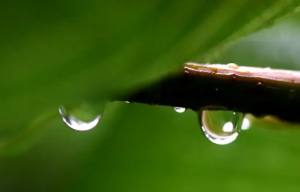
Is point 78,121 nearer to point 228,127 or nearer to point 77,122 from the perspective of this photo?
point 77,122

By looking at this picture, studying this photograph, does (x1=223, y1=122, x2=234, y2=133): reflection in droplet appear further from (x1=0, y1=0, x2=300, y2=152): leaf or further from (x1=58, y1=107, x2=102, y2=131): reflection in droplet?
(x1=0, y1=0, x2=300, y2=152): leaf

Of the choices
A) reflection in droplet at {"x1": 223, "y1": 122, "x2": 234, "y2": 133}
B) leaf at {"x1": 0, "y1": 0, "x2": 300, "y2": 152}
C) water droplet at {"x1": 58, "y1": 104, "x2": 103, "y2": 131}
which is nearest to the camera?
leaf at {"x1": 0, "y1": 0, "x2": 300, "y2": 152}

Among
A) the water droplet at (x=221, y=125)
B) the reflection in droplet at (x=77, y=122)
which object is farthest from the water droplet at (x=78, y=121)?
the water droplet at (x=221, y=125)

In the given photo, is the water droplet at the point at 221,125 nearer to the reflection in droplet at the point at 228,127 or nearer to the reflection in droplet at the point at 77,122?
the reflection in droplet at the point at 228,127

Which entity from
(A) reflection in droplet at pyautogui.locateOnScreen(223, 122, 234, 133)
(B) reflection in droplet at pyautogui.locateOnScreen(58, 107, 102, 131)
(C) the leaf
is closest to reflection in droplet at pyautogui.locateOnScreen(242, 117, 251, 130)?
(A) reflection in droplet at pyautogui.locateOnScreen(223, 122, 234, 133)

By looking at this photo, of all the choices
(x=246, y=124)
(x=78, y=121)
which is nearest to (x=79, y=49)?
(x=78, y=121)

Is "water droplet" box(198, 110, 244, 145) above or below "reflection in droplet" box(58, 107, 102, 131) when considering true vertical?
above

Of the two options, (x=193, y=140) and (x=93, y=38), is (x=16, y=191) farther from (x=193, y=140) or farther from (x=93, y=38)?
(x=93, y=38)
